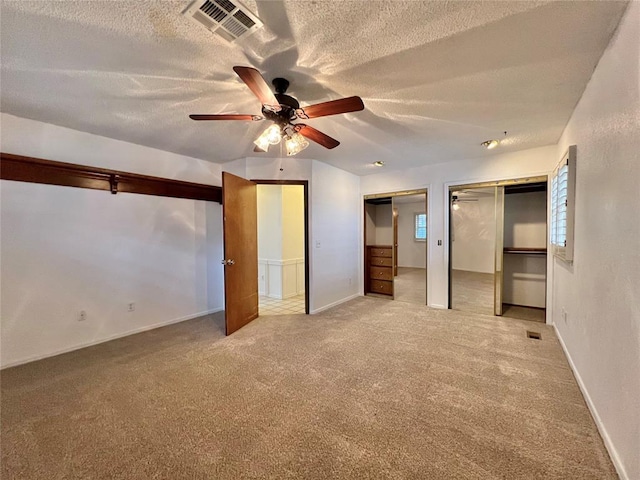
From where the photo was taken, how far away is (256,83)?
1.66 m

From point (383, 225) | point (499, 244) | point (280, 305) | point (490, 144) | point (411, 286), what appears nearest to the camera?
point (490, 144)

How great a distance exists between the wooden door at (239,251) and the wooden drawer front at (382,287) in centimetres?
245

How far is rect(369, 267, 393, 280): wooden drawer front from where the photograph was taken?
5.11 meters

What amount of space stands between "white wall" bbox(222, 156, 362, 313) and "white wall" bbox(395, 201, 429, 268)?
4.08 metres

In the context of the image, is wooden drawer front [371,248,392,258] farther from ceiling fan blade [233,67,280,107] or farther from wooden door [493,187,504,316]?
ceiling fan blade [233,67,280,107]

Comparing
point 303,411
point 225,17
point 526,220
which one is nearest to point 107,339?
point 303,411

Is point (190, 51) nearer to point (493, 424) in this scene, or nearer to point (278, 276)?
point (493, 424)

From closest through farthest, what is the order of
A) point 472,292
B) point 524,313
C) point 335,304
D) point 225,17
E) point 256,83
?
1. point 225,17
2. point 256,83
3. point 524,313
4. point 335,304
5. point 472,292

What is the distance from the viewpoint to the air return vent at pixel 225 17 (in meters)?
1.34

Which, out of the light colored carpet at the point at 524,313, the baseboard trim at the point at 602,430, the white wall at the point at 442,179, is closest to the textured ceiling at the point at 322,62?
the white wall at the point at 442,179

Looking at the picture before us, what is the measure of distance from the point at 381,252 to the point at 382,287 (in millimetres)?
691

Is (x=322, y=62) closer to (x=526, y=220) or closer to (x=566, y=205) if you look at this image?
(x=566, y=205)

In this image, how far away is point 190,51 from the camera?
1.70 m

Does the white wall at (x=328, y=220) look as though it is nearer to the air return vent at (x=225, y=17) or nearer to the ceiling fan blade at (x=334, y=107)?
the ceiling fan blade at (x=334, y=107)
